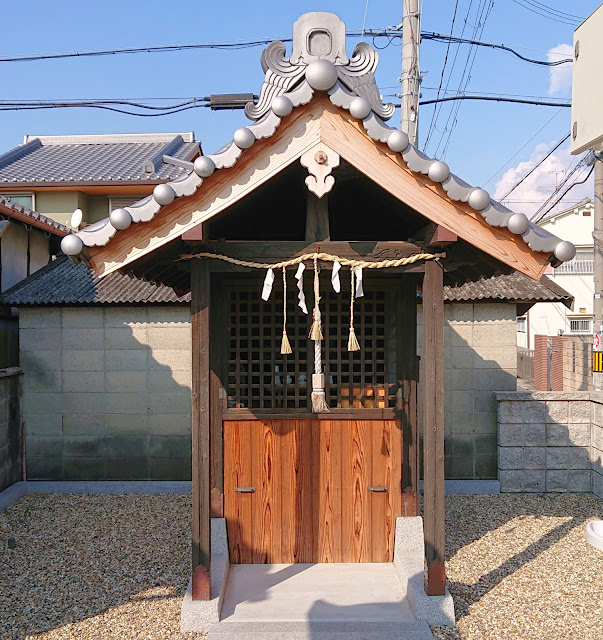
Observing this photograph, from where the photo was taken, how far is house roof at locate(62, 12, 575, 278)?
4.47m

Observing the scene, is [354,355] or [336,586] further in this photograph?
[354,355]

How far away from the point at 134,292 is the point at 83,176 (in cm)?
925

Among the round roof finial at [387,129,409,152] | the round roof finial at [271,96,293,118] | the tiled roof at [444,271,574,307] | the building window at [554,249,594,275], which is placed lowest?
the tiled roof at [444,271,574,307]

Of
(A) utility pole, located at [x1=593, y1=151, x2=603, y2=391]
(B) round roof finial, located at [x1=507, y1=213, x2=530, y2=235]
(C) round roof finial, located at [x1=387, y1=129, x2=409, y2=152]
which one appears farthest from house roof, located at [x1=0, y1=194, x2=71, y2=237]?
(A) utility pole, located at [x1=593, y1=151, x2=603, y2=391]

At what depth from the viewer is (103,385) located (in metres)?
9.91

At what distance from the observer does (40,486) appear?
32.1 feet

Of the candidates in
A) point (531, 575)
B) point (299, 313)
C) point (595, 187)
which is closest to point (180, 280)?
point (299, 313)

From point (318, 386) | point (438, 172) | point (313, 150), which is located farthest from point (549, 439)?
point (313, 150)

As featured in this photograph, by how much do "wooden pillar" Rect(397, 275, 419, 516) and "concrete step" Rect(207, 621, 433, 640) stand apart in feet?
5.19

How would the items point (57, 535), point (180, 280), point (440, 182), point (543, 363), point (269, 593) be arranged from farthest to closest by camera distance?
point (543, 363) → point (57, 535) → point (180, 280) → point (269, 593) → point (440, 182)

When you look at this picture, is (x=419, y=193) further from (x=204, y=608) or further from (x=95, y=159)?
(x=95, y=159)

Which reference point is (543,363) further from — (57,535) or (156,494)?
(57,535)

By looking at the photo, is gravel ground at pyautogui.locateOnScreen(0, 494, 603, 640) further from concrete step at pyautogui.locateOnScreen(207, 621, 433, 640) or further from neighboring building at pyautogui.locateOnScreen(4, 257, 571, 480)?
neighboring building at pyautogui.locateOnScreen(4, 257, 571, 480)

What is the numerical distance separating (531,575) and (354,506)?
81.2 inches
